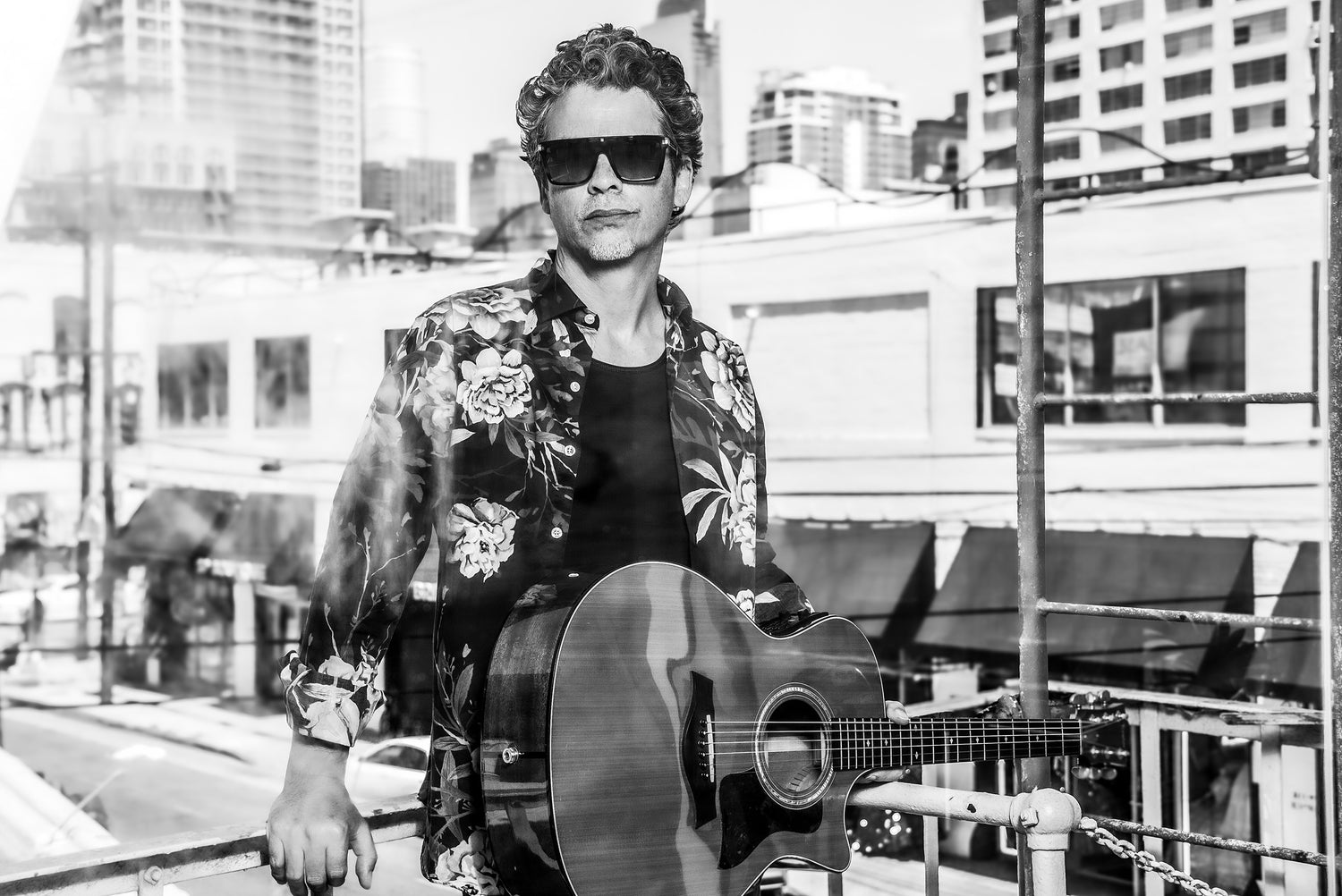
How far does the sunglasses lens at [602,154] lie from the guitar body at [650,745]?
43 centimetres

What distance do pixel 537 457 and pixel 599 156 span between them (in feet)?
1.11

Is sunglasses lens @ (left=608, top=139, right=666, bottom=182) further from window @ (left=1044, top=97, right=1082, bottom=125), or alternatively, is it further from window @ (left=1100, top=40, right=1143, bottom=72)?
window @ (left=1100, top=40, right=1143, bottom=72)

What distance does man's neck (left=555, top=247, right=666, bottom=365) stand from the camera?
1505 mm

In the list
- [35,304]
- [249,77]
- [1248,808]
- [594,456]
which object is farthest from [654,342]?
[1248,808]

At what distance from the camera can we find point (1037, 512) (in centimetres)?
187

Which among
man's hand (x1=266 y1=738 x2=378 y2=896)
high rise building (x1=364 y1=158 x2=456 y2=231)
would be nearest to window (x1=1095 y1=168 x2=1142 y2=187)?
high rise building (x1=364 y1=158 x2=456 y2=231)

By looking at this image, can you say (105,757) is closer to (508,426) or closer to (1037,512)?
(508,426)

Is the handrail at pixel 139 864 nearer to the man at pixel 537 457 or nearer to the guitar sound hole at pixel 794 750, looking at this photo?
the man at pixel 537 457

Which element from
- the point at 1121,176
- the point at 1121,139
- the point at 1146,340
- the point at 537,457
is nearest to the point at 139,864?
the point at 537,457

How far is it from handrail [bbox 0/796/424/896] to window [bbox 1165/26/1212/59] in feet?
6.91

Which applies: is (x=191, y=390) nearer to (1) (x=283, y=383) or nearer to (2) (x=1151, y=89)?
(1) (x=283, y=383)

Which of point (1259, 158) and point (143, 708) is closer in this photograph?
point (143, 708)

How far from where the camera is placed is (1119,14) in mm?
2732

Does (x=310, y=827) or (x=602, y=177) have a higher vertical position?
(x=602, y=177)
